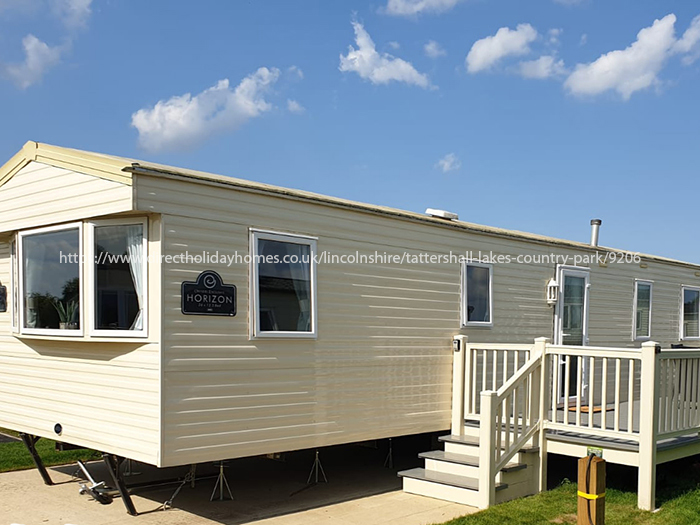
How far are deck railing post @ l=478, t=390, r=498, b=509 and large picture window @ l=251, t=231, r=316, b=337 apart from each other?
1811 mm

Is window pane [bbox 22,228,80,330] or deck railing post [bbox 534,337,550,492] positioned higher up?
window pane [bbox 22,228,80,330]

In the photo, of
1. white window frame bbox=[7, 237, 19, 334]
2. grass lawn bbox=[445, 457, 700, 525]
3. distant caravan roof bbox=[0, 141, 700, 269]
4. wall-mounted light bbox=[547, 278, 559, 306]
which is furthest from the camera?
wall-mounted light bbox=[547, 278, 559, 306]

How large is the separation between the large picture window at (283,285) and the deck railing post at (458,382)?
219 cm

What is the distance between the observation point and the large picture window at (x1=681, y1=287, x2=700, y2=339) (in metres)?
12.2

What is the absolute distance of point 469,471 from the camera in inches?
283

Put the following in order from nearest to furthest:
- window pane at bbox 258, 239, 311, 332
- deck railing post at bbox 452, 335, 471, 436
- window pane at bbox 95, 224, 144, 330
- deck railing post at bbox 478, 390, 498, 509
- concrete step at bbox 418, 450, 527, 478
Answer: window pane at bbox 95, 224, 144, 330 → window pane at bbox 258, 239, 311, 332 → deck railing post at bbox 478, 390, 498, 509 → concrete step at bbox 418, 450, 527, 478 → deck railing post at bbox 452, 335, 471, 436

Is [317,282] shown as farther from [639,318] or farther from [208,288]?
[639,318]

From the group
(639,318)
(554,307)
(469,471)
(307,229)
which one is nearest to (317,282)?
(307,229)

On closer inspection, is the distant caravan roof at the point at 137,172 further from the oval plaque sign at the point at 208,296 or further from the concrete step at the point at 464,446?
the concrete step at the point at 464,446

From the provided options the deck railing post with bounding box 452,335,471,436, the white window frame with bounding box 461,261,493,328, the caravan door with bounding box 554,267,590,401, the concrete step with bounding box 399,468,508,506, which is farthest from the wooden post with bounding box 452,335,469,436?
the caravan door with bounding box 554,267,590,401

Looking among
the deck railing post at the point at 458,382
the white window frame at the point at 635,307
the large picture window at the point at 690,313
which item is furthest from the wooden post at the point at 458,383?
the large picture window at the point at 690,313

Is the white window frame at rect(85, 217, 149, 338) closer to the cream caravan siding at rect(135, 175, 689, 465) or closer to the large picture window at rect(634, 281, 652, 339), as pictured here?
the cream caravan siding at rect(135, 175, 689, 465)

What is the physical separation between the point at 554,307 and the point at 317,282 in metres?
4.19

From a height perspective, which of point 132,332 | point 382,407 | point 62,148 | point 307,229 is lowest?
point 382,407
